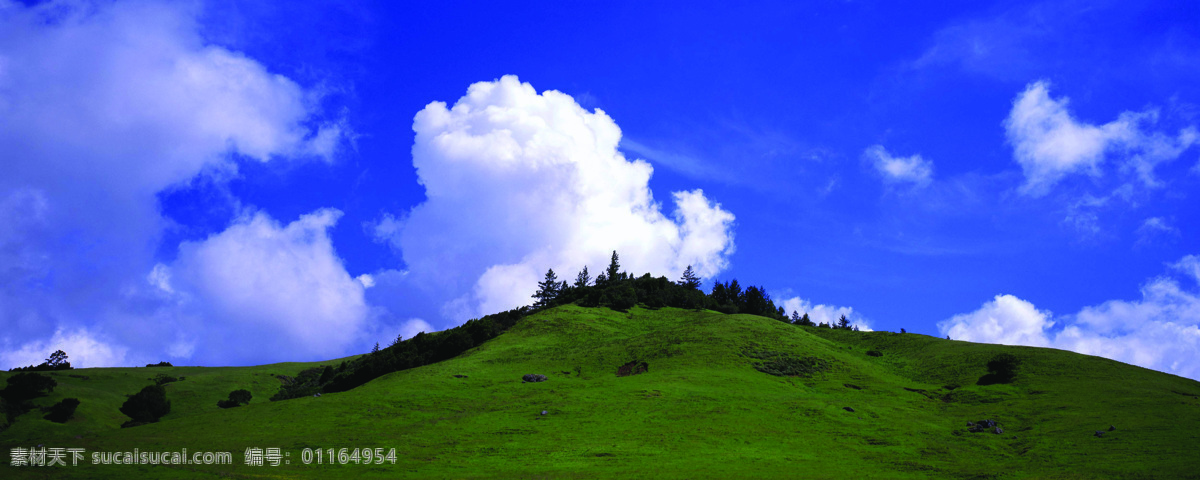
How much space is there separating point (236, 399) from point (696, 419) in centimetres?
6292

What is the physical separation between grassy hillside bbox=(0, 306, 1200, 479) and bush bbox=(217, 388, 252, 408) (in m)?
2.68

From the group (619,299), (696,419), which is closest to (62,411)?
(696,419)

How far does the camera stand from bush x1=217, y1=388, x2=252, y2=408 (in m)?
78.6

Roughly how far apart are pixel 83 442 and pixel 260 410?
13.1m

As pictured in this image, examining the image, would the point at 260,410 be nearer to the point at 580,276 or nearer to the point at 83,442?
the point at 83,442

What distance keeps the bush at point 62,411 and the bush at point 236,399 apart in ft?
55.5

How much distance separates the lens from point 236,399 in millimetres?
79750

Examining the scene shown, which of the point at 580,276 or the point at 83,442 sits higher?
the point at 580,276

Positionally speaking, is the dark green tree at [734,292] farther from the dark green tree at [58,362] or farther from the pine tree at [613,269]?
the dark green tree at [58,362]

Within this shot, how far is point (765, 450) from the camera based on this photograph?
4266 centimetres

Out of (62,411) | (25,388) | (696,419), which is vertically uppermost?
(25,388)

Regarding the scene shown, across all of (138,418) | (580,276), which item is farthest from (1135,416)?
(580,276)

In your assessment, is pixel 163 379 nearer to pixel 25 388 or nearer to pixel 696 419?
pixel 25 388

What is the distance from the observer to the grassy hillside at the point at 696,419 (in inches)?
1522
